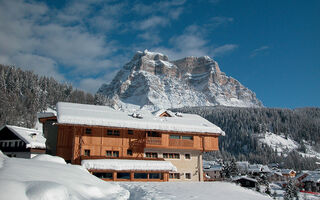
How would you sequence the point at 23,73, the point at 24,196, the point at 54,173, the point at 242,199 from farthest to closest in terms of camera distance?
1. the point at 23,73
2. the point at 242,199
3. the point at 54,173
4. the point at 24,196

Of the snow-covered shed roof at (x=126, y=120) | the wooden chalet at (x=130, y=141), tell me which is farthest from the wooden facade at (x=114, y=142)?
the snow-covered shed roof at (x=126, y=120)

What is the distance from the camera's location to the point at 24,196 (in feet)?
23.4

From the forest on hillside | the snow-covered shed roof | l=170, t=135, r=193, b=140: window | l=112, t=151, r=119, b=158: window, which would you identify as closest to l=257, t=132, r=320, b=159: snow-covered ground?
the forest on hillside

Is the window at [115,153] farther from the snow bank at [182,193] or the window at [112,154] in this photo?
the snow bank at [182,193]

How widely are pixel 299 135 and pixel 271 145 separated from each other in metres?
30.3

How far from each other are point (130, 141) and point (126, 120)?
2453 mm

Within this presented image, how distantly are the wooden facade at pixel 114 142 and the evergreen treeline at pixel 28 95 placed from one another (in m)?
55.8

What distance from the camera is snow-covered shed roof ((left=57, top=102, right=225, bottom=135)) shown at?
26.3 m

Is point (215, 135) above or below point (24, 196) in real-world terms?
above

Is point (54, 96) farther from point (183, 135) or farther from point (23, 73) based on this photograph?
point (183, 135)

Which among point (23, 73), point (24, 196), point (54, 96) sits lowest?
point (24, 196)

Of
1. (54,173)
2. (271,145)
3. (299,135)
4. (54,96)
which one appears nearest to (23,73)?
(54,96)

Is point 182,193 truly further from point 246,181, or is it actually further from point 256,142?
point 256,142

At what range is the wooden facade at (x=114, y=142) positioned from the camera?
89.5 ft
